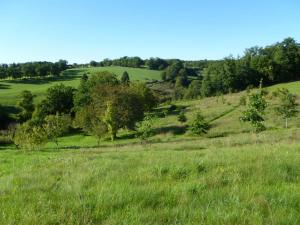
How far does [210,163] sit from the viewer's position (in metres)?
8.11

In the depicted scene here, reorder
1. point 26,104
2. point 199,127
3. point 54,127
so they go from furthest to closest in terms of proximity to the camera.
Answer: point 26,104
point 54,127
point 199,127

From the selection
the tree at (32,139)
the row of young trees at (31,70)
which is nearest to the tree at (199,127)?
the tree at (32,139)

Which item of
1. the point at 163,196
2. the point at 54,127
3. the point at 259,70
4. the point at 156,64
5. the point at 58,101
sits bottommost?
the point at 54,127

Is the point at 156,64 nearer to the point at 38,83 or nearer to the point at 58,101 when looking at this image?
the point at 38,83

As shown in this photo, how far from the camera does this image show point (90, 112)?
66312 millimetres

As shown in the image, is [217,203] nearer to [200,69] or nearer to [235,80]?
[235,80]

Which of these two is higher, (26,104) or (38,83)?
(38,83)

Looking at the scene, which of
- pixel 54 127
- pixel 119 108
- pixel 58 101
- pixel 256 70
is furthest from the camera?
pixel 256 70

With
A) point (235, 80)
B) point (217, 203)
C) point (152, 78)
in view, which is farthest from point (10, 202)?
point (152, 78)

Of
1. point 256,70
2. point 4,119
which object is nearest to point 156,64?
point 256,70

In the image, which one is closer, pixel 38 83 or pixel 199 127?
pixel 199 127

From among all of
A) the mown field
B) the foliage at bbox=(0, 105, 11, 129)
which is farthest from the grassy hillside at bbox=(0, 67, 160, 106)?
the mown field

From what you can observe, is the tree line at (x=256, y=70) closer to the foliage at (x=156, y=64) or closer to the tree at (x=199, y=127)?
the tree at (x=199, y=127)

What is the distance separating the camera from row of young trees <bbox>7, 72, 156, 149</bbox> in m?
51.8
